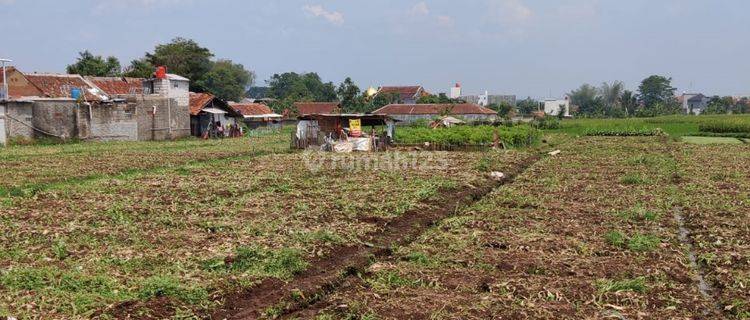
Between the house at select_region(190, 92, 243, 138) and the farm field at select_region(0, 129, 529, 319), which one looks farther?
the house at select_region(190, 92, 243, 138)

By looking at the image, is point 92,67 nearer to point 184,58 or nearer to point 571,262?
point 184,58

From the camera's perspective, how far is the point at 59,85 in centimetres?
4472

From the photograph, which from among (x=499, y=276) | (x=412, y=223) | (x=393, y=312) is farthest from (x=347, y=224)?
(x=393, y=312)

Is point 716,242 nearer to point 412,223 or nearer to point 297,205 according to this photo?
point 412,223

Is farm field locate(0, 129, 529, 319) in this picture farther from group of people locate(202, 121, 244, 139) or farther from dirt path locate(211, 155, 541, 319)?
group of people locate(202, 121, 244, 139)

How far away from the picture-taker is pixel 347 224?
12.1 meters

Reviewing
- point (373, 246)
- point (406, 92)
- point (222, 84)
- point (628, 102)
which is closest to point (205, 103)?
point (222, 84)

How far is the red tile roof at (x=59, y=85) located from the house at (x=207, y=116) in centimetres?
711

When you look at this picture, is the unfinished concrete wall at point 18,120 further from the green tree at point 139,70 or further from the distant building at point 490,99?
the distant building at point 490,99

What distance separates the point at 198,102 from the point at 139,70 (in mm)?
15273

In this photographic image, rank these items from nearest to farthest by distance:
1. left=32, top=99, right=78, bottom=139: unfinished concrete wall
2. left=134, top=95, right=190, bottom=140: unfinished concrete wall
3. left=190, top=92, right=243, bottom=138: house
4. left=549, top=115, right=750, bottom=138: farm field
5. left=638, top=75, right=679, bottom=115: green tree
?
left=32, top=99, right=78, bottom=139: unfinished concrete wall
left=134, top=95, right=190, bottom=140: unfinished concrete wall
left=190, top=92, right=243, bottom=138: house
left=549, top=115, right=750, bottom=138: farm field
left=638, top=75, right=679, bottom=115: green tree

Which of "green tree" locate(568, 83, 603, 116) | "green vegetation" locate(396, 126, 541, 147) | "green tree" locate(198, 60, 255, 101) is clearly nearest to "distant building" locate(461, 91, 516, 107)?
"green tree" locate(568, 83, 603, 116)

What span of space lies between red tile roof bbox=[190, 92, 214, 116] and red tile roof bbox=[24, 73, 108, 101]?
671cm

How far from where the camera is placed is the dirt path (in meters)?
7.41
